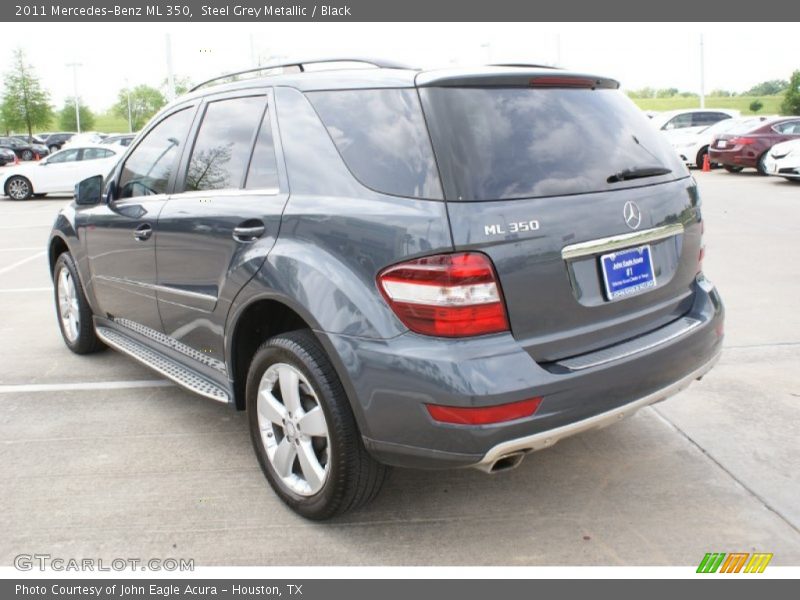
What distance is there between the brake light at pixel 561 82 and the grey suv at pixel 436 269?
0.04ft

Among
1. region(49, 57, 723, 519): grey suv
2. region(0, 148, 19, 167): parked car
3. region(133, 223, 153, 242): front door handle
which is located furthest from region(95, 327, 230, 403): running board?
region(0, 148, 19, 167): parked car

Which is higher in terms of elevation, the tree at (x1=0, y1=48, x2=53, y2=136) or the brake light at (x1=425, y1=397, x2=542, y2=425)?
the tree at (x1=0, y1=48, x2=53, y2=136)

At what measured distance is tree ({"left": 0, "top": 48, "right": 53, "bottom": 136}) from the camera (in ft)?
209

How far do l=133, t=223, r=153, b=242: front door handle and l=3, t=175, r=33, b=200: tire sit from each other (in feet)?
64.2

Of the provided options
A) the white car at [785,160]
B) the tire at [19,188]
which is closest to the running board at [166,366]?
the white car at [785,160]

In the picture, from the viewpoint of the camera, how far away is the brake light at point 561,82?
3018 millimetres

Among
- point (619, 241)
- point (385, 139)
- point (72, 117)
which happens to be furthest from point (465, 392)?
point (72, 117)

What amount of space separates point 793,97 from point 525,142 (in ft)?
160

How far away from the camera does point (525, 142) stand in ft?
9.35

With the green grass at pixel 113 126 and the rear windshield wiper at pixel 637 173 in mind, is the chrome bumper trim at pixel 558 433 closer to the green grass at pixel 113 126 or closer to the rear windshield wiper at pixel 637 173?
the rear windshield wiper at pixel 637 173

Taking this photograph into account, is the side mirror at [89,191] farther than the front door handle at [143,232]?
Yes

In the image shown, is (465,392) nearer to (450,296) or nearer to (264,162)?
(450,296)

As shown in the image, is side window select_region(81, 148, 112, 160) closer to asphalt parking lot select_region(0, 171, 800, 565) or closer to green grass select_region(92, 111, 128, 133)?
asphalt parking lot select_region(0, 171, 800, 565)
